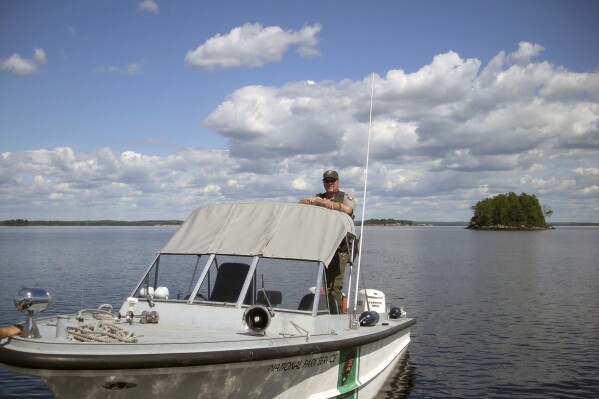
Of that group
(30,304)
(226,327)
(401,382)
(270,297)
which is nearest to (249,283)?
(270,297)

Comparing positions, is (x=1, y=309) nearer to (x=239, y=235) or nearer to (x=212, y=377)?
(x=239, y=235)

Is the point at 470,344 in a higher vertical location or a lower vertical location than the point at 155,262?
lower

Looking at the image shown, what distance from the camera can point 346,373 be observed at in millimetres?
8711

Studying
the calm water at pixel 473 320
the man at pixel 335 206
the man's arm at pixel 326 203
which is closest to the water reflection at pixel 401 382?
the calm water at pixel 473 320

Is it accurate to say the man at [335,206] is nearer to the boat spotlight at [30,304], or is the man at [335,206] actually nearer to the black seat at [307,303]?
the black seat at [307,303]

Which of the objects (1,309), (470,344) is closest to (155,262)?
(470,344)

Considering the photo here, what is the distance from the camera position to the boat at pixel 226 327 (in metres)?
6.08

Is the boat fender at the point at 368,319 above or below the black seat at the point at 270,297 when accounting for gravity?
below

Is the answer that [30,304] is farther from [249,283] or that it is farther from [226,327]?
[249,283]

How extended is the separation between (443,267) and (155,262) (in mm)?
32948

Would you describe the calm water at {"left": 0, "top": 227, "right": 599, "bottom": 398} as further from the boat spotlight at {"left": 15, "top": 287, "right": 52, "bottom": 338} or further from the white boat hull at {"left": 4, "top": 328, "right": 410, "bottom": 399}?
the boat spotlight at {"left": 15, "top": 287, "right": 52, "bottom": 338}

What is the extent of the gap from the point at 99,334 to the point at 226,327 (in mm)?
1771

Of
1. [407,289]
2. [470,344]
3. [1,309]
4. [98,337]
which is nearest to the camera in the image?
[98,337]

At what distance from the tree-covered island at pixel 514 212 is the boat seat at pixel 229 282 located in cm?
16639
